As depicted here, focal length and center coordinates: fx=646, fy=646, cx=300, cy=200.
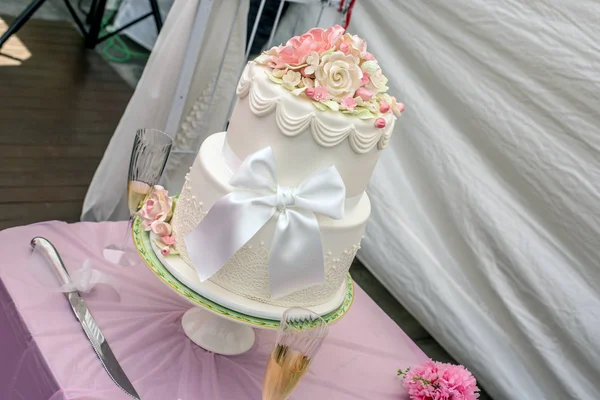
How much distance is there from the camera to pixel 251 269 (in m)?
1.11

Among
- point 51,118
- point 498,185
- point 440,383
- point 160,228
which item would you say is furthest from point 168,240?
point 51,118

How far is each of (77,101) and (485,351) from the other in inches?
80.4

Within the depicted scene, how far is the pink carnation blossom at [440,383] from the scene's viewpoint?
1.27 metres

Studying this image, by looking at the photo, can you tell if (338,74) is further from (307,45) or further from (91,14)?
(91,14)

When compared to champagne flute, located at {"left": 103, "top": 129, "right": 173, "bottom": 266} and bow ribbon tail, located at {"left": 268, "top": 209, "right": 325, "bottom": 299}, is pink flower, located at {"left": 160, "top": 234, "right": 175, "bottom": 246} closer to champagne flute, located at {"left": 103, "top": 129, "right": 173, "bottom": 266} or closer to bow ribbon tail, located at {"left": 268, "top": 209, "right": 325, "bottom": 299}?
champagne flute, located at {"left": 103, "top": 129, "right": 173, "bottom": 266}

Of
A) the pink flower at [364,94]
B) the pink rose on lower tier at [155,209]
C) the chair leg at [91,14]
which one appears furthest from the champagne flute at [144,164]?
the chair leg at [91,14]

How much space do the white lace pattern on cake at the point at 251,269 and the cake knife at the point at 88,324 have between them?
0.66 ft

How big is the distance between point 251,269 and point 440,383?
47 cm

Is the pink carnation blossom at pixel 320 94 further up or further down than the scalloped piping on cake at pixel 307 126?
further up

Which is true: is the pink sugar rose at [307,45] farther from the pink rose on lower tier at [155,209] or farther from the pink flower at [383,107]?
the pink rose on lower tier at [155,209]

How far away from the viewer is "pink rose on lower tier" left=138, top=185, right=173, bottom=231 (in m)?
1.20

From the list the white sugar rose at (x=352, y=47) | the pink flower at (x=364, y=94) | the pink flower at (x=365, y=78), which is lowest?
the pink flower at (x=364, y=94)

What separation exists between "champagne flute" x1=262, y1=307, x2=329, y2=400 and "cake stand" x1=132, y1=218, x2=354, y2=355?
12 cm

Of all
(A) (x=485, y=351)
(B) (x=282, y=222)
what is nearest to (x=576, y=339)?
(A) (x=485, y=351)
